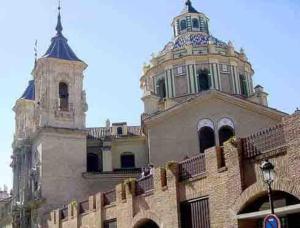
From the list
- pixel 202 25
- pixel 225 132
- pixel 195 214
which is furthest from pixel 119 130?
pixel 195 214

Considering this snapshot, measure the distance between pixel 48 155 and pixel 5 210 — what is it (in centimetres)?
1986

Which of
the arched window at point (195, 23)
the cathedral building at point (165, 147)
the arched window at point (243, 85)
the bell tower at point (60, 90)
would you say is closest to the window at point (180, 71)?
the cathedral building at point (165, 147)

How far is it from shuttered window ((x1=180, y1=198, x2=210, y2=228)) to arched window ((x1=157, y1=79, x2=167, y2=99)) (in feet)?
110

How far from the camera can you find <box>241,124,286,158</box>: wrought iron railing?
1698 centimetres

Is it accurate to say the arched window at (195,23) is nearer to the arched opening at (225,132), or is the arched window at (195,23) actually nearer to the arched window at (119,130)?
the arched window at (119,130)

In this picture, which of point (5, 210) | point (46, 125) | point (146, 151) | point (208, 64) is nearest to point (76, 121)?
point (46, 125)

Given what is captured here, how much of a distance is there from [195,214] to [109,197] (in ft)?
27.9

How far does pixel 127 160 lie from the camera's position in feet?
163

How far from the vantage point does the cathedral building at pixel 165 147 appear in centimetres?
1808

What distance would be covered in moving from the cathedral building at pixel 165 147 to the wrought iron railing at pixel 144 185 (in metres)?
0.05

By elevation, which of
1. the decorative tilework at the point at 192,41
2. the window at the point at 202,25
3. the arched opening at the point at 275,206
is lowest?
the arched opening at the point at 275,206

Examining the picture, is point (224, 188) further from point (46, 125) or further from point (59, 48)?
point (59, 48)

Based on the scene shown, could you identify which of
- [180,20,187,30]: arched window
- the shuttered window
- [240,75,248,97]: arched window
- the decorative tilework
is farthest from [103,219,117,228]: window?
[180,20,187,30]: arched window

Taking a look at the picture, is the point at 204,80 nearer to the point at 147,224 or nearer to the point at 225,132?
the point at 225,132
